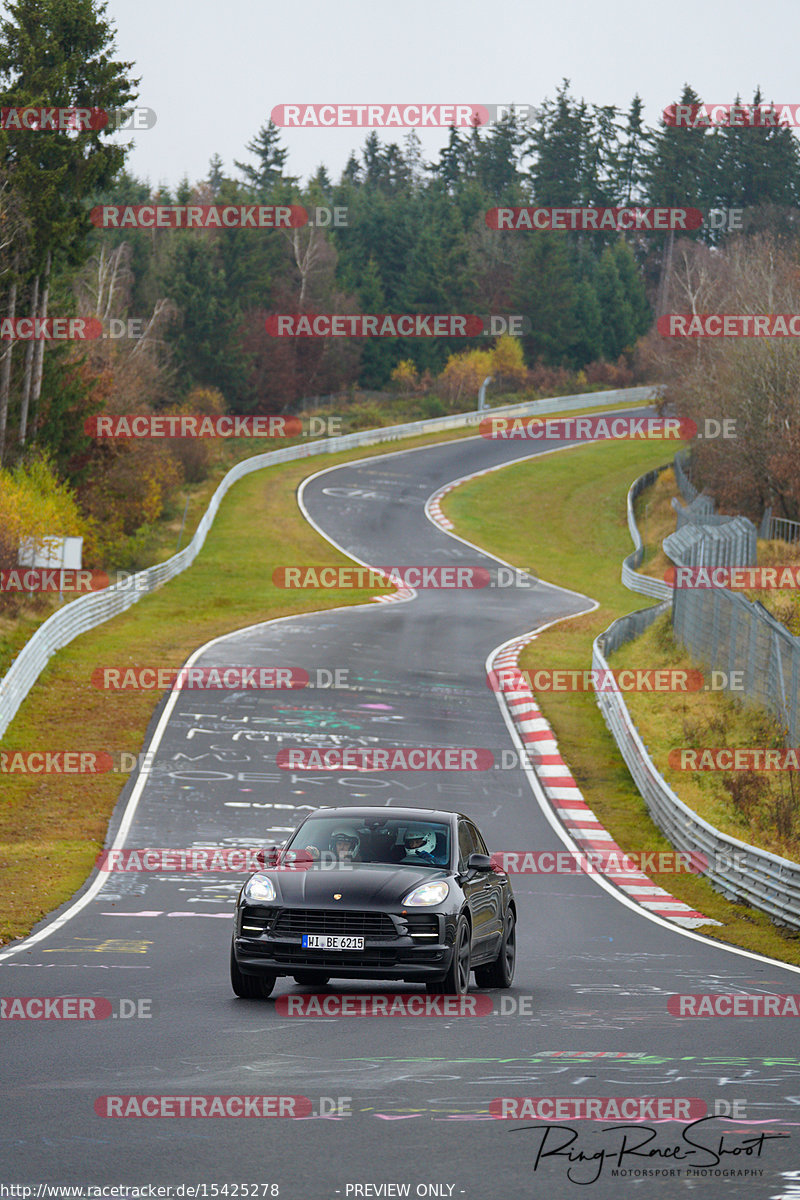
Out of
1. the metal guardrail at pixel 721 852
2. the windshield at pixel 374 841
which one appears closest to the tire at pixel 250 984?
the windshield at pixel 374 841

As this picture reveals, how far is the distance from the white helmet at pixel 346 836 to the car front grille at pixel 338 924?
1066mm

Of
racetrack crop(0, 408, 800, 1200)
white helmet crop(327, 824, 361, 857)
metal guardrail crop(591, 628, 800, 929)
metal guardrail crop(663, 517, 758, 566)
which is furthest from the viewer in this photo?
metal guardrail crop(663, 517, 758, 566)

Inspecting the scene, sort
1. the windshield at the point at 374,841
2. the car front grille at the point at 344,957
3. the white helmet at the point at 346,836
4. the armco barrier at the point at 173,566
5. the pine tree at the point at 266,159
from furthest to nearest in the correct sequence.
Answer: the pine tree at the point at 266,159 → the armco barrier at the point at 173,566 → the white helmet at the point at 346,836 → the windshield at the point at 374,841 → the car front grille at the point at 344,957

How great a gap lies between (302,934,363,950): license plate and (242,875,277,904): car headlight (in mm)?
448

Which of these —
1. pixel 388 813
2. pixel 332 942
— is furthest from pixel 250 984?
pixel 388 813

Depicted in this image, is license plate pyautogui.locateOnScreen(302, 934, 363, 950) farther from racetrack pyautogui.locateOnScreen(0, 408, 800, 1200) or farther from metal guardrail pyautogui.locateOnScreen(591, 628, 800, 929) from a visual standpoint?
metal guardrail pyautogui.locateOnScreen(591, 628, 800, 929)

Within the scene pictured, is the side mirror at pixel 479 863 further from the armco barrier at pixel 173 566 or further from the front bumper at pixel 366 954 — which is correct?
the armco barrier at pixel 173 566

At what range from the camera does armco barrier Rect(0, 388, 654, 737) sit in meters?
33.7

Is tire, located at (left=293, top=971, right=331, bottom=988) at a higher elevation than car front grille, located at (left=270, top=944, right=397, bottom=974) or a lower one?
lower

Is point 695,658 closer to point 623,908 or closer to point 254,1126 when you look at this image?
point 623,908

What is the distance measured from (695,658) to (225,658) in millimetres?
12321

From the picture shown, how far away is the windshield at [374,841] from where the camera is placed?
12039 millimetres

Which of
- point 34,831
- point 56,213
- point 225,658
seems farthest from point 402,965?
point 56,213

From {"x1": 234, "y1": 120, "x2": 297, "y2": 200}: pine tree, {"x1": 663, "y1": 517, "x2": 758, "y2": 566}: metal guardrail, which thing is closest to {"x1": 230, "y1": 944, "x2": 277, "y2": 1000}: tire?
{"x1": 663, "y1": 517, "x2": 758, "y2": 566}: metal guardrail
